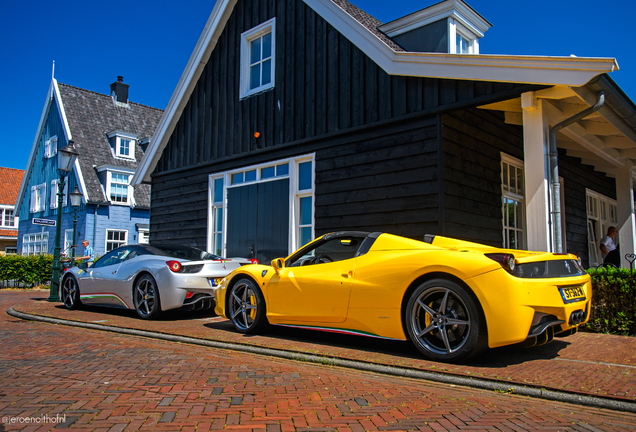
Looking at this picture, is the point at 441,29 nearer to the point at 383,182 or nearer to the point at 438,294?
the point at 383,182

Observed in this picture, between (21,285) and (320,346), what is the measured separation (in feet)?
63.1

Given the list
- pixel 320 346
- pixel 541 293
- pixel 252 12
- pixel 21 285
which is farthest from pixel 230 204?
pixel 21 285

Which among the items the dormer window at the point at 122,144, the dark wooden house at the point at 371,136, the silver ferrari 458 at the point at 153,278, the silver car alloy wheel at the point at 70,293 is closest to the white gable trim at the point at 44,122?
the dormer window at the point at 122,144

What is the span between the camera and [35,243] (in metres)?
29.6

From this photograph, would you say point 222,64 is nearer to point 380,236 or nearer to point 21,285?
point 380,236

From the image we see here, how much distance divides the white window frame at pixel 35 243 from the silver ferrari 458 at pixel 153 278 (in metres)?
22.2

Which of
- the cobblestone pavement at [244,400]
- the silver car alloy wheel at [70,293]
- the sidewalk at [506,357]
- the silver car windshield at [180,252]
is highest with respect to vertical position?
the silver car windshield at [180,252]

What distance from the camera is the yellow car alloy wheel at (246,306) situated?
20.6ft

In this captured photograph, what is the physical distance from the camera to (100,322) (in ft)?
25.5

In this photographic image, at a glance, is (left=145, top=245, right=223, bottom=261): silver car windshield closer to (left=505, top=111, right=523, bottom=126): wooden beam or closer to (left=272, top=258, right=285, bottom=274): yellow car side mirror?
(left=272, top=258, right=285, bottom=274): yellow car side mirror

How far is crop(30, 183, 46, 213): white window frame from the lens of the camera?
97.3ft

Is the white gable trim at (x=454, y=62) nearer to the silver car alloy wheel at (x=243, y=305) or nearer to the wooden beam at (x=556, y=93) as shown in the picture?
the wooden beam at (x=556, y=93)

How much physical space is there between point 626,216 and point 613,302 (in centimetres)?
654

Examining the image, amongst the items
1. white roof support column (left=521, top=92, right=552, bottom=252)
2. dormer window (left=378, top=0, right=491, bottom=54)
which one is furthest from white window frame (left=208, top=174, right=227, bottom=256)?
white roof support column (left=521, top=92, right=552, bottom=252)
